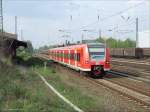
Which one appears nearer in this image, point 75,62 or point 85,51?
point 85,51

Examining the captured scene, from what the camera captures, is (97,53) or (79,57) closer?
(97,53)

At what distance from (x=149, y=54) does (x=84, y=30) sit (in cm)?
1402

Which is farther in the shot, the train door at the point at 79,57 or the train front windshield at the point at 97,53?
the train door at the point at 79,57

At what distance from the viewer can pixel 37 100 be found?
1277 centimetres

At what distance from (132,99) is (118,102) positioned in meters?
1.36

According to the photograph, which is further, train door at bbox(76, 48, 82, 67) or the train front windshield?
train door at bbox(76, 48, 82, 67)

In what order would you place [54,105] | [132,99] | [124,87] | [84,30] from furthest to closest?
[84,30] < [124,87] < [132,99] < [54,105]

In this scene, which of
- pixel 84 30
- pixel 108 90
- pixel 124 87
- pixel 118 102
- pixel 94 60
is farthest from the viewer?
pixel 84 30

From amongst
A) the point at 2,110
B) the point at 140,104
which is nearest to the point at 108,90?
the point at 140,104

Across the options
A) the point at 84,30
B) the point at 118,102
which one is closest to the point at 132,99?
the point at 118,102

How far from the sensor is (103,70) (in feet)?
92.8

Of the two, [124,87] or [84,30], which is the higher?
[84,30]

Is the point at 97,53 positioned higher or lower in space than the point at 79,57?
higher

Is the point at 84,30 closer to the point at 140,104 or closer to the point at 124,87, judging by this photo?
the point at 124,87
